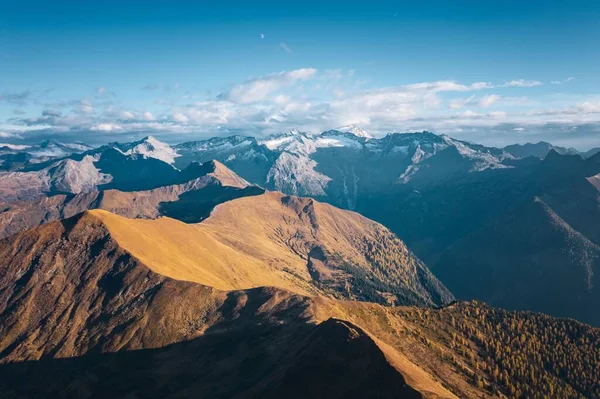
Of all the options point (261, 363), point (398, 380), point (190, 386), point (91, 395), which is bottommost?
point (91, 395)

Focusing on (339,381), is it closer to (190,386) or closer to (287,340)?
(287,340)

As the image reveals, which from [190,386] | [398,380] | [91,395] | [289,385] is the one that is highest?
[398,380]

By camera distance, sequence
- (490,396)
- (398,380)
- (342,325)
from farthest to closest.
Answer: (490,396)
(342,325)
(398,380)


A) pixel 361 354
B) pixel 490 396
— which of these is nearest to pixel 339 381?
pixel 361 354

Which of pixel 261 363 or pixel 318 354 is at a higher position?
pixel 318 354

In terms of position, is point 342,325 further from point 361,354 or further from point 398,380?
point 398,380

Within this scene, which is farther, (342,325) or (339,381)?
(342,325)

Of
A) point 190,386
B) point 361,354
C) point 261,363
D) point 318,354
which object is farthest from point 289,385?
point 190,386

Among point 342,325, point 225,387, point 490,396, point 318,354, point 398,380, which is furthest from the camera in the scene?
point 490,396

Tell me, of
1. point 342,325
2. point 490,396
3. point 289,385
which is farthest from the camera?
point 490,396
